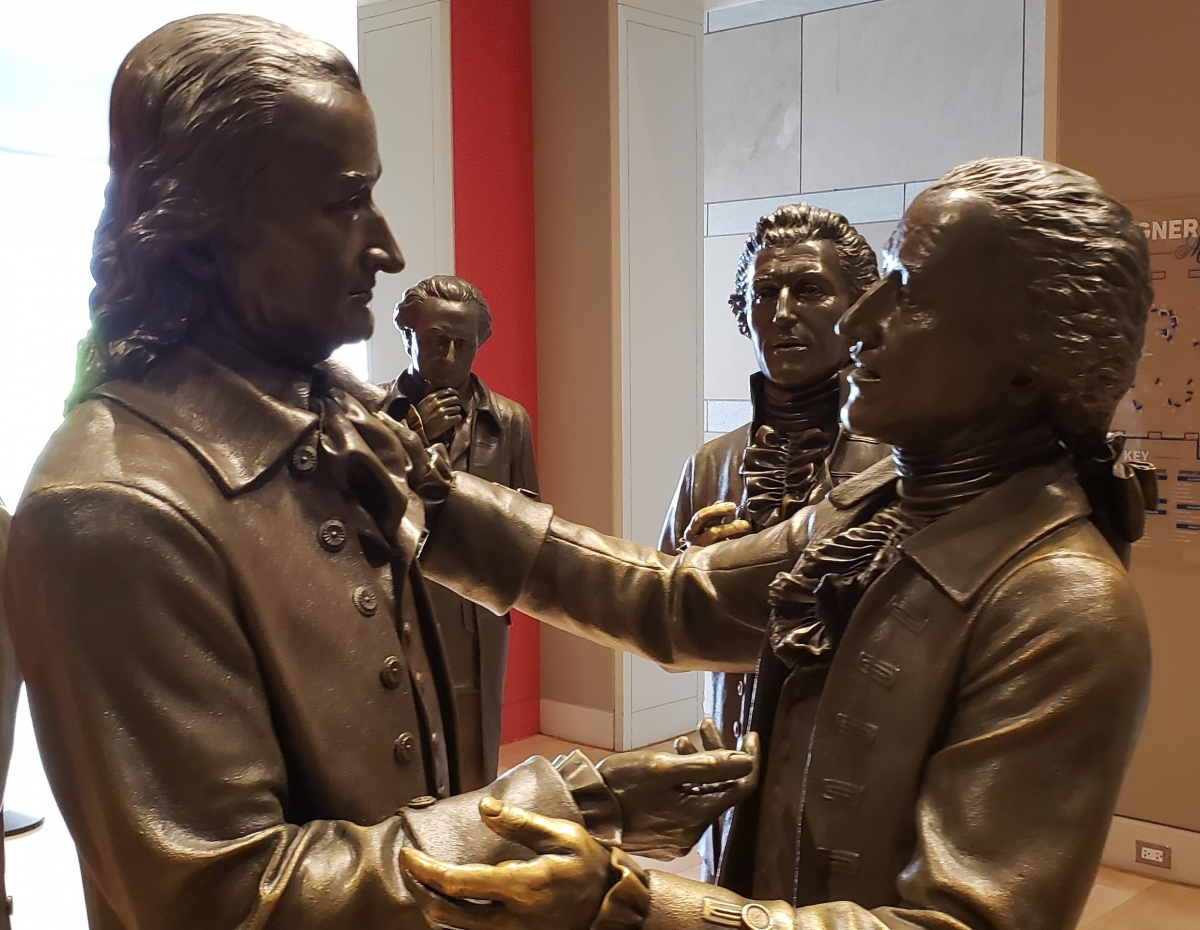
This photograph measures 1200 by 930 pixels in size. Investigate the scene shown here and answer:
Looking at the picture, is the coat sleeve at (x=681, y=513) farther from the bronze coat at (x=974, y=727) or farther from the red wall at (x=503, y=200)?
the red wall at (x=503, y=200)

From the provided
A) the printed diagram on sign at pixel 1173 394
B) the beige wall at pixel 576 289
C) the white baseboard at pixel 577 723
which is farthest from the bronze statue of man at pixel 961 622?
the white baseboard at pixel 577 723

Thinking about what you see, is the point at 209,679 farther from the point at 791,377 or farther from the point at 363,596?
the point at 791,377

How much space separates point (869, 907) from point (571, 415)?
17.2 ft

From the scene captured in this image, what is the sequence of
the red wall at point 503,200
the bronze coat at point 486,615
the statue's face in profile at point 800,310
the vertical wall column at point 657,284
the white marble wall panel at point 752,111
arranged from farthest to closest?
the white marble wall panel at point 752,111, the vertical wall column at point 657,284, the red wall at point 503,200, the bronze coat at point 486,615, the statue's face in profile at point 800,310

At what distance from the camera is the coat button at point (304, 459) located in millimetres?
1715

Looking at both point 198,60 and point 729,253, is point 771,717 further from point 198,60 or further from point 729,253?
point 729,253

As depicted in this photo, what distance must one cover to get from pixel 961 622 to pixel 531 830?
1.98ft

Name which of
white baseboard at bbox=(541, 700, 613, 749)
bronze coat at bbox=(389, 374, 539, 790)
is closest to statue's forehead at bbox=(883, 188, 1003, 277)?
bronze coat at bbox=(389, 374, 539, 790)

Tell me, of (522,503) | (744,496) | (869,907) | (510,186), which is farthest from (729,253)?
(869,907)

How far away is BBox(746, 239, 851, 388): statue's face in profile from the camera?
3.47 meters

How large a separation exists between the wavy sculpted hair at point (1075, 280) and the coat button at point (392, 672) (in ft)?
3.01

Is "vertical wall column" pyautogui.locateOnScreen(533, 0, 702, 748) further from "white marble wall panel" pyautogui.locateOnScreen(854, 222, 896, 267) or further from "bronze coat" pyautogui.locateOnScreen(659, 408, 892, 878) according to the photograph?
"bronze coat" pyautogui.locateOnScreen(659, 408, 892, 878)

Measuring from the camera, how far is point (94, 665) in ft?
4.75

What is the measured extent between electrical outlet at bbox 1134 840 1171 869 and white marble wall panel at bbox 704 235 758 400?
4665mm
